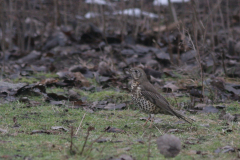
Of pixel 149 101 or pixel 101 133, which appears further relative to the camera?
pixel 149 101

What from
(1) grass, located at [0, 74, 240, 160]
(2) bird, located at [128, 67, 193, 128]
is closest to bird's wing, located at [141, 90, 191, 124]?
(2) bird, located at [128, 67, 193, 128]

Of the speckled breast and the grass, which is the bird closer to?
the speckled breast

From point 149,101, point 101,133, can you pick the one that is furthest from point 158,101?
point 101,133

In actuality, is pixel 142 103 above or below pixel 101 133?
above

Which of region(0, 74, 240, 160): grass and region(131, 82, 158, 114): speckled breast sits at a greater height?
region(131, 82, 158, 114): speckled breast

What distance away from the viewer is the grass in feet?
10.2

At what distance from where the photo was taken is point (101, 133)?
401 cm

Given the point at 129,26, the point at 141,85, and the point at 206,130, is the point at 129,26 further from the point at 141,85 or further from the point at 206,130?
the point at 206,130

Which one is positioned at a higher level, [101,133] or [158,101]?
[158,101]

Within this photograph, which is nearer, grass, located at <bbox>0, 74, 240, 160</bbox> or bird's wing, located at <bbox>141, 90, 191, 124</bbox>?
grass, located at <bbox>0, 74, 240, 160</bbox>

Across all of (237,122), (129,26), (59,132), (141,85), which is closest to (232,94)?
(237,122)

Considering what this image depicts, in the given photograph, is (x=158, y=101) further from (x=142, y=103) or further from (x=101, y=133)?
(x=101, y=133)

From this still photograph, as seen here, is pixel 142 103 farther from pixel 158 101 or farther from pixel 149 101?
pixel 158 101

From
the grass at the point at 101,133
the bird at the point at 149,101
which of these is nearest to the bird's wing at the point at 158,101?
the bird at the point at 149,101
